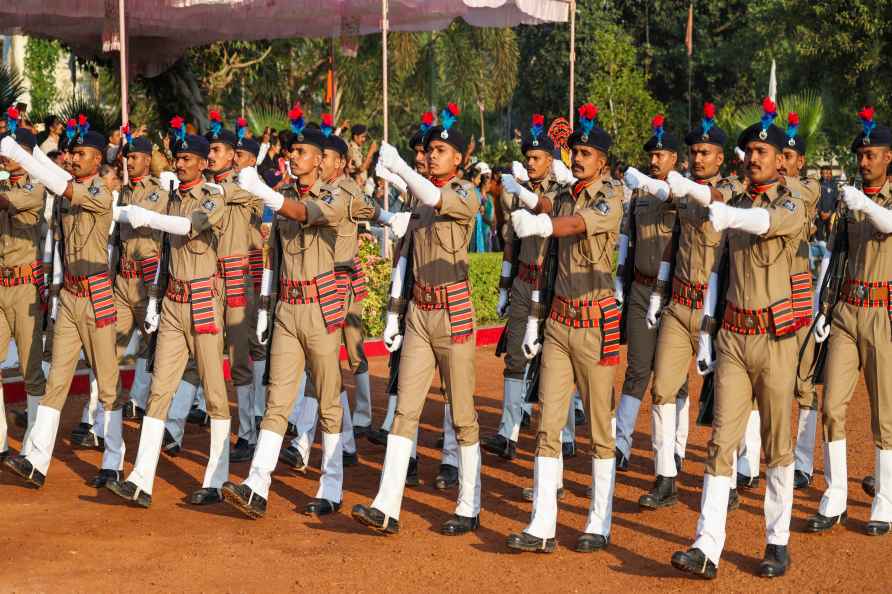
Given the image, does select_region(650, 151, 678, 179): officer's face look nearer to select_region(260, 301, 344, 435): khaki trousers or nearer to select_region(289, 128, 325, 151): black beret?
select_region(289, 128, 325, 151): black beret

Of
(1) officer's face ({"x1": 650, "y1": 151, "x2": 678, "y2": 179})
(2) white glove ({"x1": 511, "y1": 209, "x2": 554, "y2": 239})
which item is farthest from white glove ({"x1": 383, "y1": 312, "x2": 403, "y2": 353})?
(1) officer's face ({"x1": 650, "y1": 151, "x2": 678, "y2": 179})

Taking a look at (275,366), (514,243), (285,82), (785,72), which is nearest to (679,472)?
(514,243)

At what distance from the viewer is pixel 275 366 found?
8586mm

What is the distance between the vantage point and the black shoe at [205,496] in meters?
8.95

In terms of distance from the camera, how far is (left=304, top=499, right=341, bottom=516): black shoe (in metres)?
8.69

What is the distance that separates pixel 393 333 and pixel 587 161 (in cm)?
170

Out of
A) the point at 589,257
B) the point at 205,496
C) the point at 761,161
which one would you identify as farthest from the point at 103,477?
the point at 761,161

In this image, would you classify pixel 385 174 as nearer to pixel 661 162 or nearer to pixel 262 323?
pixel 262 323

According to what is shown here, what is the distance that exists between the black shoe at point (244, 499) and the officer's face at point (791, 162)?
4.09m

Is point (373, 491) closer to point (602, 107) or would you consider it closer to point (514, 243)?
point (514, 243)

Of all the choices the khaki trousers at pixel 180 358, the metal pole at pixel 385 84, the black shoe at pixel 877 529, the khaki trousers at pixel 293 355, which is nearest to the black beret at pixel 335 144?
the khaki trousers at pixel 293 355

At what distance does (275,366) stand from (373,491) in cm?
145

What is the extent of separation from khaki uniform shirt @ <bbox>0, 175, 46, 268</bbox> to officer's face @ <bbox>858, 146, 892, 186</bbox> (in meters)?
5.98

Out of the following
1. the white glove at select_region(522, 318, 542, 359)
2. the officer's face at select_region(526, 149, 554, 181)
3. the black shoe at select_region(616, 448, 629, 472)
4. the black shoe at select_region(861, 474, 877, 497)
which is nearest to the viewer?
the white glove at select_region(522, 318, 542, 359)
